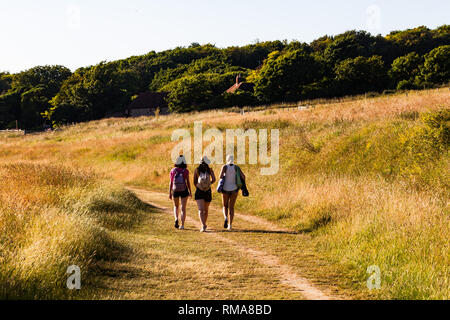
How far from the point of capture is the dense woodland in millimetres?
65500

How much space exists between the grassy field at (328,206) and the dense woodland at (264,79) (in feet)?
141

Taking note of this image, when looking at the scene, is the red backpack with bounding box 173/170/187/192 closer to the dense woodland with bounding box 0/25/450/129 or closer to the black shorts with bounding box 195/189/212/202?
the black shorts with bounding box 195/189/212/202

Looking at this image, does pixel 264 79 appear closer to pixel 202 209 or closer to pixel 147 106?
pixel 147 106

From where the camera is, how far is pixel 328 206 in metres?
11.7

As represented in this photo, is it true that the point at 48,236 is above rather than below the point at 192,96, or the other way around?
below

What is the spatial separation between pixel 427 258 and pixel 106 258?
6.00 meters

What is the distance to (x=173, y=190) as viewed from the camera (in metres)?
12.2

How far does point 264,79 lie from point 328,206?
193 ft

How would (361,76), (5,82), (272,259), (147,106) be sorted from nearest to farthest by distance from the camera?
(272,259) < (361,76) < (147,106) < (5,82)

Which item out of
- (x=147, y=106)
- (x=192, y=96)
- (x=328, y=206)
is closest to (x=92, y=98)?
(x=147, y=106)

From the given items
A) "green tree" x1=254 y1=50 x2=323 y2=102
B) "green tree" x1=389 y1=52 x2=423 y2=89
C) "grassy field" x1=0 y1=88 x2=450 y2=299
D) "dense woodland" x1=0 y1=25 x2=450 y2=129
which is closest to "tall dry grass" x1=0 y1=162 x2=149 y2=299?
"grassy field" x1=0 y1=88 x2=450 y2=299

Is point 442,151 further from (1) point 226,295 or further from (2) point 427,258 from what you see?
(1) point 226,295

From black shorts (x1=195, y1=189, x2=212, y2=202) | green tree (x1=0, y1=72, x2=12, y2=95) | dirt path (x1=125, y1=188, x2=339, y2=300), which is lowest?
dirt path (x1=125, y1=188, x2=339, y2=300)

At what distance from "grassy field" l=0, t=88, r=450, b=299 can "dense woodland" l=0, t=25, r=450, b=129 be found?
141 ft
